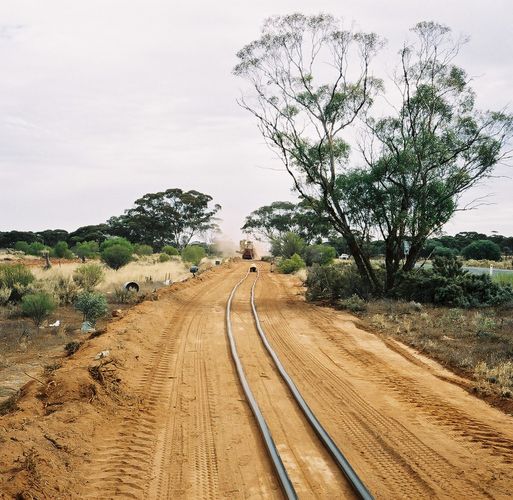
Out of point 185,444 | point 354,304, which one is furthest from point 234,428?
point 354,304

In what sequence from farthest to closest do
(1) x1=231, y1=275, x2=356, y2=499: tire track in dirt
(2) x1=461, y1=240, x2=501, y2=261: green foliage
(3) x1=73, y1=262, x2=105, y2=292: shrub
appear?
(2) x1=461, y1=240, x2=501, y2=261: green foliage, (3) x1=73, y1=262, x2=105, y2=292: shrub, (1) x1=231, y1=275, x2=356, y2=499: tire track in dirt

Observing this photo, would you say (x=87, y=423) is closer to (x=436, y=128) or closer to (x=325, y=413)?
(x=325, y=413)

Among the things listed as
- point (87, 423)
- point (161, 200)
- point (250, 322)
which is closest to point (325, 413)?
point (87, 423)

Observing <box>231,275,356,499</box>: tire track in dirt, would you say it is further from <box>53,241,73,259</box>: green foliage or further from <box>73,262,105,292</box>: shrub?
<box>53,241,73,259</box>: green foliage

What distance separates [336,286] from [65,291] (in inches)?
Answer: 474

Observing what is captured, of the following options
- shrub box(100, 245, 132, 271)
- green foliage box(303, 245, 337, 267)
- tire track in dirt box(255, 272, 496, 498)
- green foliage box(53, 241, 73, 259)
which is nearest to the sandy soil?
tire track in dirt box(255, 272, 496, 498)

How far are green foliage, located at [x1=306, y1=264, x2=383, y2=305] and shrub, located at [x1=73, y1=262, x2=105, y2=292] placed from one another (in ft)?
33.3

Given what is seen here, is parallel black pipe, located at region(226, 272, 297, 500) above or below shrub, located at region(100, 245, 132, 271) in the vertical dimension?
below

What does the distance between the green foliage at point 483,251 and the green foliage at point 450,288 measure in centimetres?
4749

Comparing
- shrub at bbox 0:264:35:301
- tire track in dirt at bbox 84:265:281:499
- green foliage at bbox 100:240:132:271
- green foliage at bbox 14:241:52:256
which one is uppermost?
green foliage at bbox 14:241:52:256

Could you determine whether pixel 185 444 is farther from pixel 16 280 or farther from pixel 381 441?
pixel 16 280

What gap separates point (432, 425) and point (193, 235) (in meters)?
70.9

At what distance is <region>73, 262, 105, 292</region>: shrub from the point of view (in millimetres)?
23656

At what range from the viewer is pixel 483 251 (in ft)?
215
